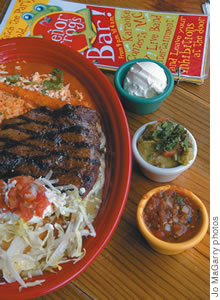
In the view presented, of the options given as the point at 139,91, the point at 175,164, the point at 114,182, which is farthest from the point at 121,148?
the point at 139,91

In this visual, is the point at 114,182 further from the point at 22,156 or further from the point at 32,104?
the point at 32,104

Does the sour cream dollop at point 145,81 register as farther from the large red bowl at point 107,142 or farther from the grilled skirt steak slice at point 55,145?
the grilled skirt steak slice at point 55,145

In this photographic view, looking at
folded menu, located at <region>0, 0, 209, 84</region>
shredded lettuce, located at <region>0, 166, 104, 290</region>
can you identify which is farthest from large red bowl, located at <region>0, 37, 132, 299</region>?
folded menu, located at <region>0, 0, 209, 84</region>

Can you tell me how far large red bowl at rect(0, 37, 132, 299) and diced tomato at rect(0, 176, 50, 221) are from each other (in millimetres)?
255

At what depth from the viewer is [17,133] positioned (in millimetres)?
1518

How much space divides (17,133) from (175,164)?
0.84m

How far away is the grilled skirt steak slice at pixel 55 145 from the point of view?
4.61 feet

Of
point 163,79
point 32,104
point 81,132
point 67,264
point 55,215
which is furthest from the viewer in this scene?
point 163,79

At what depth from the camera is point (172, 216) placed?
4.70 ft

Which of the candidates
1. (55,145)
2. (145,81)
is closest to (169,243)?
(55,145)

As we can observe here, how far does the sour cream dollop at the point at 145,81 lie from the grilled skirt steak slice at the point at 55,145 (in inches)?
13.6

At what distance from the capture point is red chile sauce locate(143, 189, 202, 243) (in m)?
1.38

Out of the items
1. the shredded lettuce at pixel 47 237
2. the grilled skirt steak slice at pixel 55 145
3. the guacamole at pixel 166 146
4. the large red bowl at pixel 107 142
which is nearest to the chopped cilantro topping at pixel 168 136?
the guacamole at pixel 166 146

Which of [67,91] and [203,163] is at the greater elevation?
[67,91]
